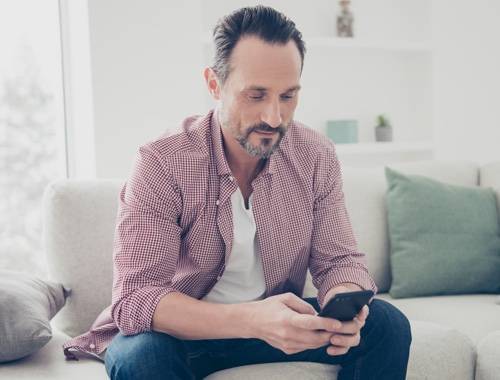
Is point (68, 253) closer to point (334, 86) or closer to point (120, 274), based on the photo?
point (120, 274)

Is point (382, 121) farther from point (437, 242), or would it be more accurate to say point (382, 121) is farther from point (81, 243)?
point (81, 243)

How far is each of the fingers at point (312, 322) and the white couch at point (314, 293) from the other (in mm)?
226

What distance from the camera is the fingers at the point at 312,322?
4.74ft

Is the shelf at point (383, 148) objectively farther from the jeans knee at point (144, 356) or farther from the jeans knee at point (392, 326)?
the jeans knee at point (144, 356)

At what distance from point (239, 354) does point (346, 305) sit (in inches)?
15.2

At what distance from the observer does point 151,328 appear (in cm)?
157

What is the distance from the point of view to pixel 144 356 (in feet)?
4.83

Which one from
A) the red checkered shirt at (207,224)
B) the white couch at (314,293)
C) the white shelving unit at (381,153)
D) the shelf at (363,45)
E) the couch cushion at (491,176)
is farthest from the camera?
the white shelving unit at (381,153)

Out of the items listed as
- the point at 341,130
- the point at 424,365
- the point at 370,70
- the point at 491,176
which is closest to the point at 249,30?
the point at 424,365

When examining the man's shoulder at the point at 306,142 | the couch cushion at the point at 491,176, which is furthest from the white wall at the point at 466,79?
the man's shoulder at the point at 306,142

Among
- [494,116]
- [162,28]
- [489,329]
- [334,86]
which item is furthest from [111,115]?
[494,116]

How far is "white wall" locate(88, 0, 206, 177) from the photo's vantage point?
301cm

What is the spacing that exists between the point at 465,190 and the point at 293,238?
3.38ft

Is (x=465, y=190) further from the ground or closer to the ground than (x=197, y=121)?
closer to the ground
